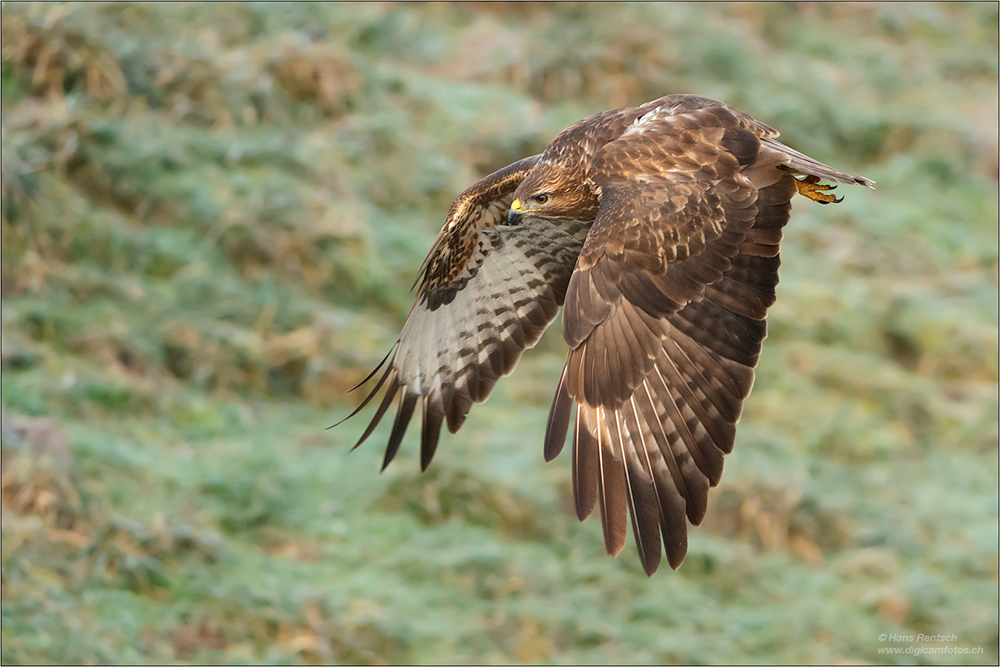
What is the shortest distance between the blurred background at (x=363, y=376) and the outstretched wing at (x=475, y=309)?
79.8 inches

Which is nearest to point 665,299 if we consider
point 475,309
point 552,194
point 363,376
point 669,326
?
point 669,326

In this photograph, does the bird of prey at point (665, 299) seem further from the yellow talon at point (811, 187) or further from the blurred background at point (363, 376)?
the blurred background at point (363, 376)

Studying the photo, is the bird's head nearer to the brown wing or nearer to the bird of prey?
the bird of prey

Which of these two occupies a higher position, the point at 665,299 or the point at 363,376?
the point at 665,299

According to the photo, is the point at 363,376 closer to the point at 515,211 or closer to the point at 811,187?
the point at 515,211

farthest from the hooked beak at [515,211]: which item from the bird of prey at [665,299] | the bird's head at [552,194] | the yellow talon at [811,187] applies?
the yellow talon at [811,187]

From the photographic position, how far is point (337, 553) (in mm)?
7340

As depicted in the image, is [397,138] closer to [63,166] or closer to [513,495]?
[63,166]

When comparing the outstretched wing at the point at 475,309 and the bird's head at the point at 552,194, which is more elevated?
the bird's head at the point at 552,194

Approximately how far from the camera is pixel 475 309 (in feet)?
18.0

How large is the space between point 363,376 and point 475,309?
9.71 ft

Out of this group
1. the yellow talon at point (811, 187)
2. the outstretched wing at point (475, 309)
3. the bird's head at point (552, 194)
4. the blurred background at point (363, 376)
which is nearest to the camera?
the yellow talon at point (811, 187)

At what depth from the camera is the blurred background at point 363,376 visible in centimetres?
693

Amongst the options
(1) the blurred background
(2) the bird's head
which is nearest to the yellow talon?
(2) the bird's head
